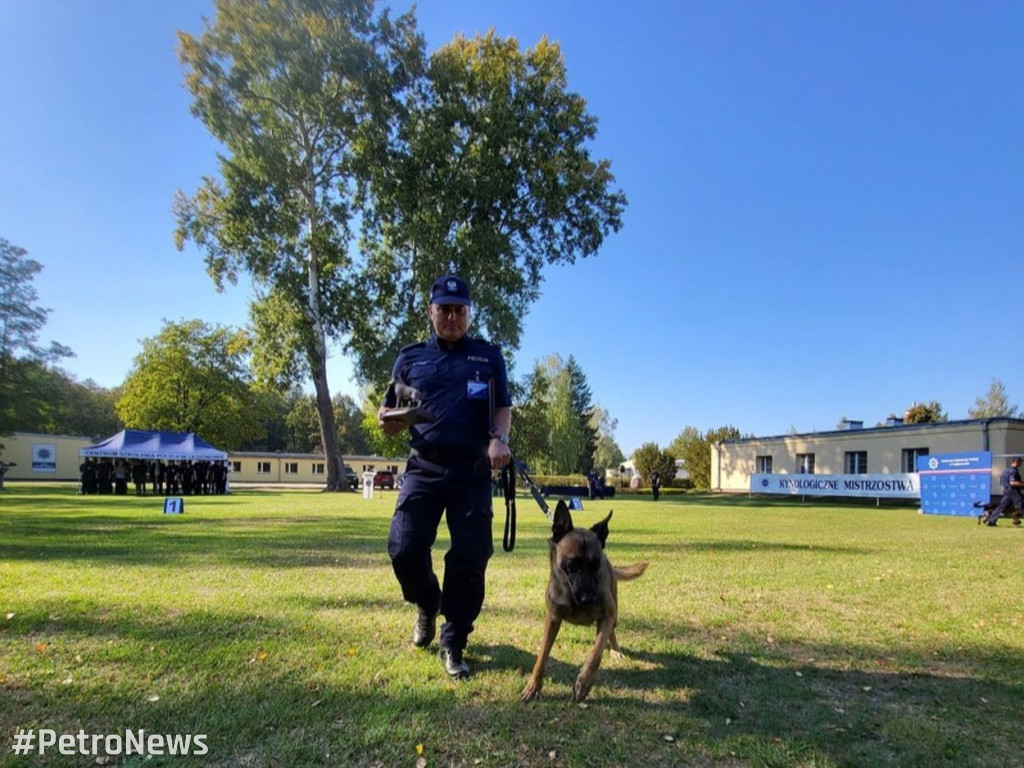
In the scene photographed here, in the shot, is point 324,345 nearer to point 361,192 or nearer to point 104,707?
point 361,192

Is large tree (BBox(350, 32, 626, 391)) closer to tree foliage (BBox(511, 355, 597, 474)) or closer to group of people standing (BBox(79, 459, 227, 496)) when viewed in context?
group of people standing (BBox(79, 459, 227, 496))

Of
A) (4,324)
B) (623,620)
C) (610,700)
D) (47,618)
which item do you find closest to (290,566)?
(47,618)

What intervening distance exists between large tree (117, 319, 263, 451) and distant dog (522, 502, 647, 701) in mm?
48637

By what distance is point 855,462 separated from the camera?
34469 millimetres

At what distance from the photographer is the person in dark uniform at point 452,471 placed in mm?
3711

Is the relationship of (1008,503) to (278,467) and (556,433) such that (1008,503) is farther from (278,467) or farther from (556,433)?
(278,467)

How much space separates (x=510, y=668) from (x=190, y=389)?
173 feet

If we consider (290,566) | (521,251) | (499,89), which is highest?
(499,89)

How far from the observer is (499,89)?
92.9 ft

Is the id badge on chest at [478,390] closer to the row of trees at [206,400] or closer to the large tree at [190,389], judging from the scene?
the row of trees at [206,400]

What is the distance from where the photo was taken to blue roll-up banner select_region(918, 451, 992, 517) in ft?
60.6

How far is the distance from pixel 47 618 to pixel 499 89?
28765 millimetres

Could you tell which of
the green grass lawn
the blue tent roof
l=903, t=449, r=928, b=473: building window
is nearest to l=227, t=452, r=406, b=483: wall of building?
the blue tent roof

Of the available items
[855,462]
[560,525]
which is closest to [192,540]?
[560,525]
